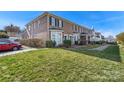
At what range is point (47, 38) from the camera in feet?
15.7

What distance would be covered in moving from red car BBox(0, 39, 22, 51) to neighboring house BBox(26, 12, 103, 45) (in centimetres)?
48

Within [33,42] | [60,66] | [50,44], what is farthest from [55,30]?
[60,66]

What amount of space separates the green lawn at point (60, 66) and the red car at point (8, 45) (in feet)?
A: 0.65

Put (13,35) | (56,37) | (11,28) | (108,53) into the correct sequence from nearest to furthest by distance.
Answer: (11,28) → (13,35) → (56,37) → (108,53)

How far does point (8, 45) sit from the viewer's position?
14.6 feet

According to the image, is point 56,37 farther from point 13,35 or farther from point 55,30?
point 13,35

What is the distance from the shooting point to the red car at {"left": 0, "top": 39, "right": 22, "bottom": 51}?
440 centimetres

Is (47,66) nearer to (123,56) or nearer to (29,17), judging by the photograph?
(29,17)

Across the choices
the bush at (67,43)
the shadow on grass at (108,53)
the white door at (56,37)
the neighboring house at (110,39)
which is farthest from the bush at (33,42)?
the neighboring house at (110,39)

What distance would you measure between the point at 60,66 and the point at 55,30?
3.27 feet

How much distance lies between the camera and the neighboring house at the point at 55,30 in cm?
475

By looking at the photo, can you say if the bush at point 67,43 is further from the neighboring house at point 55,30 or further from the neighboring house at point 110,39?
the neighboring house at point 110,39
